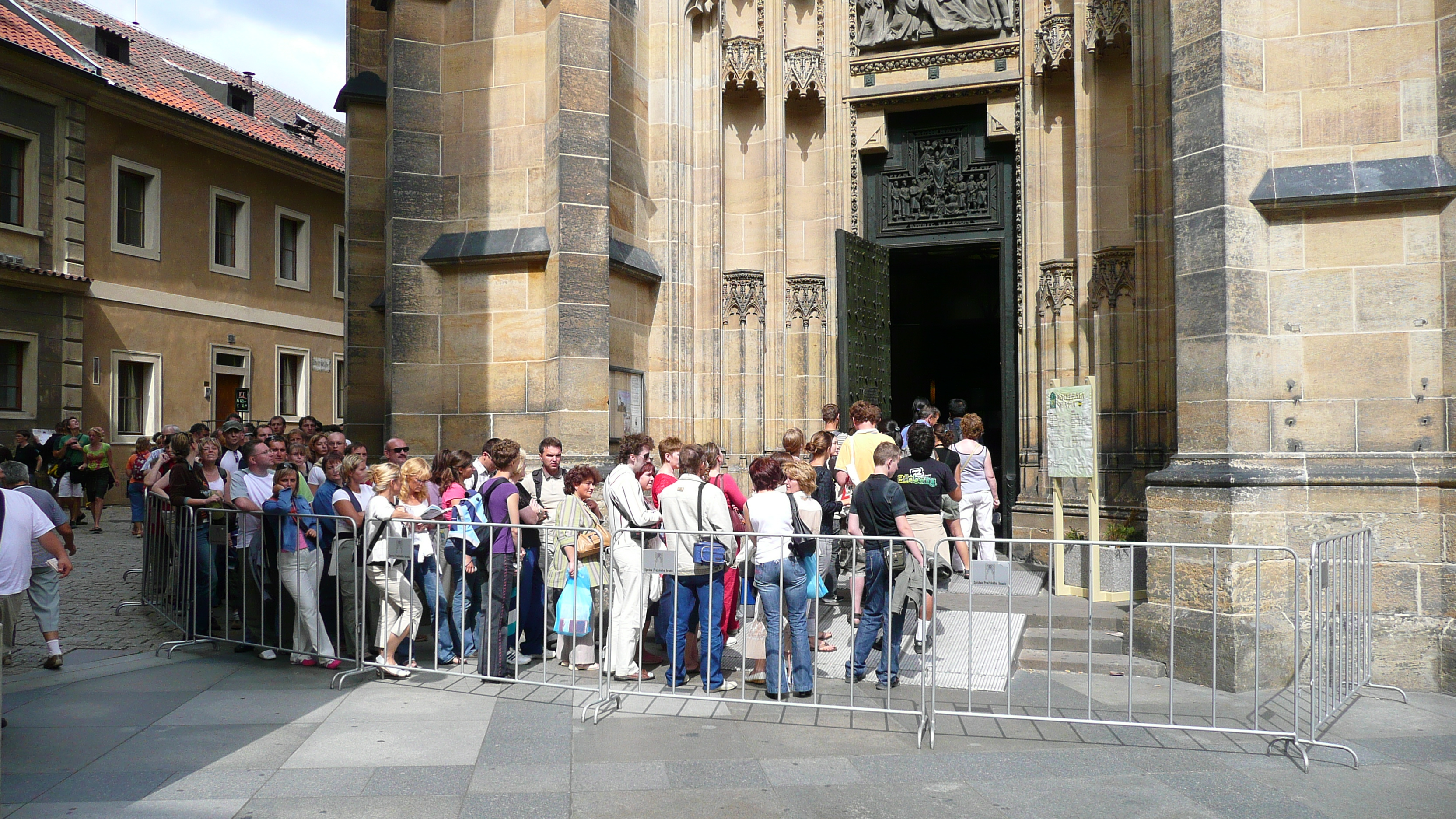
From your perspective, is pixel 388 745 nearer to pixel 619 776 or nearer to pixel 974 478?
pixel 619 776

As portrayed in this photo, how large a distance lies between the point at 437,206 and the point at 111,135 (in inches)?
611

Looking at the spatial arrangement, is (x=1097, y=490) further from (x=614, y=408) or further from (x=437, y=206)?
(x=437, y=206)

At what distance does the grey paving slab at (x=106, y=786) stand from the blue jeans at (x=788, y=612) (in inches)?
128

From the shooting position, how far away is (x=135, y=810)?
14.6 feet

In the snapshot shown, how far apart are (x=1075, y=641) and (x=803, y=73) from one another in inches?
268

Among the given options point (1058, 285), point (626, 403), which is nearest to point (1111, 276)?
point (1058, 285)

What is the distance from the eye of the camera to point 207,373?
23.7 meters

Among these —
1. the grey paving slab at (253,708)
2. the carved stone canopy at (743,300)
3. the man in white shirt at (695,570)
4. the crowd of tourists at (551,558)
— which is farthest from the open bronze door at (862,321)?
the grey paving slab at (253,708)

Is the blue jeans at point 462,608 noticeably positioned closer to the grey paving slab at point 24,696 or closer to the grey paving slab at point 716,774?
the grey paving slab at point 716,774

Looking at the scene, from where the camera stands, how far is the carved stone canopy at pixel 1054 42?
10.2 meters

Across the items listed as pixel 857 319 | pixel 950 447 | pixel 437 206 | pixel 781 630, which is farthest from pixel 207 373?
pixel 781 630

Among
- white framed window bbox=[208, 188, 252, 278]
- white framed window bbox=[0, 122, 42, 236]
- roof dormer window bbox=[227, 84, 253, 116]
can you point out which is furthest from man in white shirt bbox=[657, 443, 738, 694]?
roof dormer window bbox=[227, 84, 253, 116]

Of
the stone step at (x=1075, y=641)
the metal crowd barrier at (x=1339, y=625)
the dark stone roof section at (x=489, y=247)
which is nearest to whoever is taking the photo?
the metal crowd barrier at (x=1339, y=625)

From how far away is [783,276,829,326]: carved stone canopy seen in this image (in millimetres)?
11219
